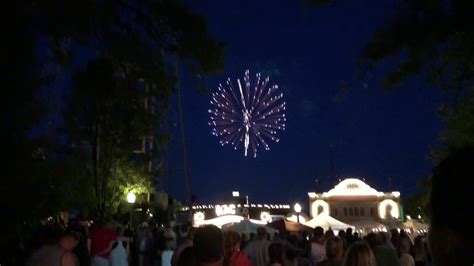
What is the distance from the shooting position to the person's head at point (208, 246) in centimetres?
533

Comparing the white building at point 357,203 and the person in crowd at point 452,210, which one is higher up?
the white building at point 357,203

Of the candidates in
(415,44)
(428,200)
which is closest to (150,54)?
(415,44)

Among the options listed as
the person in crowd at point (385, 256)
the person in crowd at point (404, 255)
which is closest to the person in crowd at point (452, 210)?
the person in crowd at point (385, 256)

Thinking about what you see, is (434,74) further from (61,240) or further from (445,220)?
(445,220)

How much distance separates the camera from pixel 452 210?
1367mm

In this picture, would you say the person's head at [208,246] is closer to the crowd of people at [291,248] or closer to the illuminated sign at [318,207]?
the crowd of people at [291,248]

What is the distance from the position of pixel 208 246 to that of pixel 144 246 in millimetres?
12573

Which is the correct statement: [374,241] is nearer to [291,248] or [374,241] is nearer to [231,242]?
[291,248]

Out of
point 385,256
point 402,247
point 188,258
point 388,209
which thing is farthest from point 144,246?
point 388,209

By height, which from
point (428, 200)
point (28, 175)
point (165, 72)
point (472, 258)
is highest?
point (165, 72)

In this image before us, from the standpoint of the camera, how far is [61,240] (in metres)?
8.42

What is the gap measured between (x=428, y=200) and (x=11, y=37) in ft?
26.1

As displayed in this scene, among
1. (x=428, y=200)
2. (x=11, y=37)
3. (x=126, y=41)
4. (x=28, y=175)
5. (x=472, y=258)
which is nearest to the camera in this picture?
(x=472, y=258)

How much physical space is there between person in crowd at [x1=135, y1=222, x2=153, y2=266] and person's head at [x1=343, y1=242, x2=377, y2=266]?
1218 centimetres
